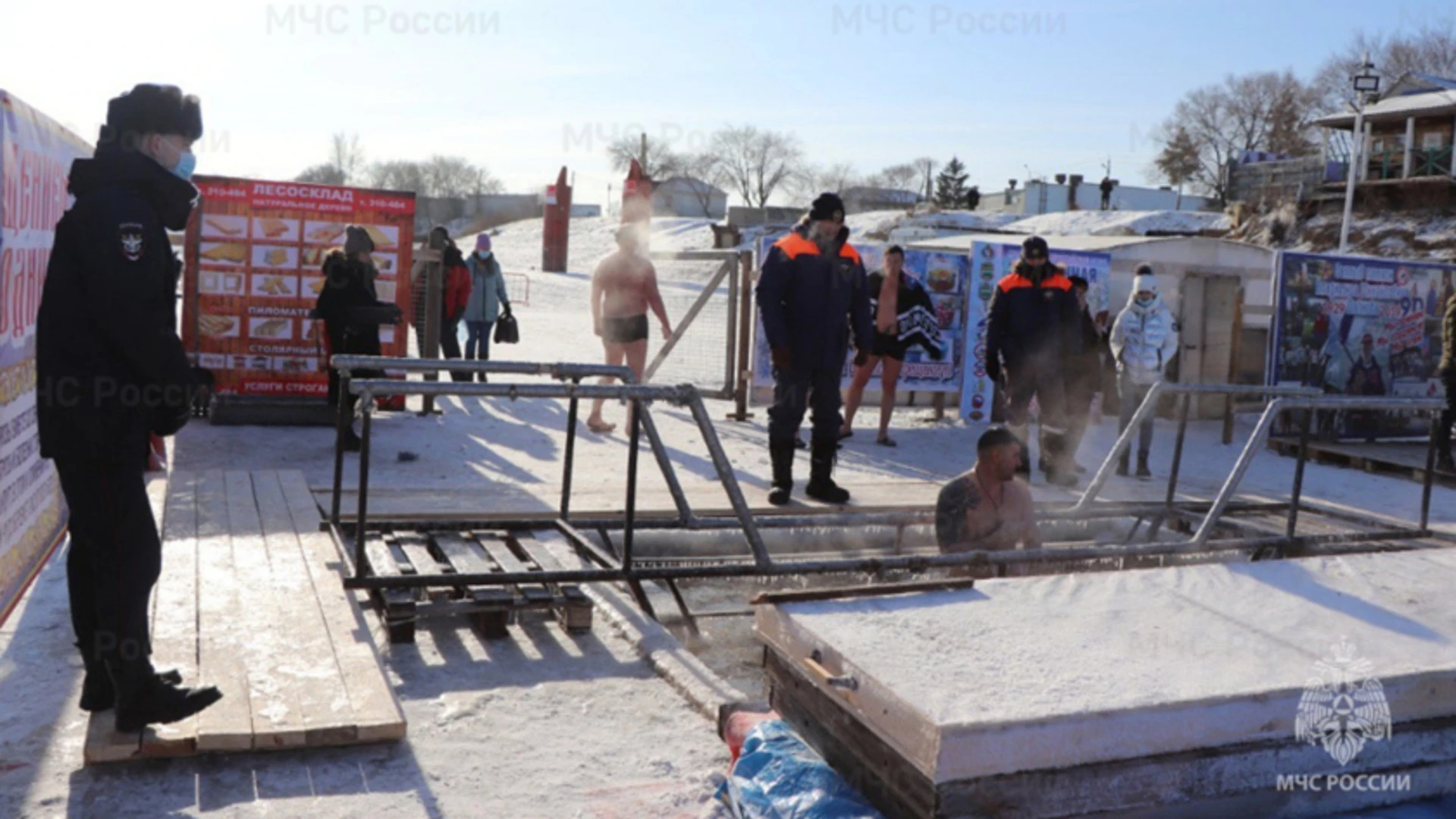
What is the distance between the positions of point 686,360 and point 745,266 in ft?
18.4

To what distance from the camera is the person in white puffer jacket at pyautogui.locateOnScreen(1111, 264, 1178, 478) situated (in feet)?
31.8

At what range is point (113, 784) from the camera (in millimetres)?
3318

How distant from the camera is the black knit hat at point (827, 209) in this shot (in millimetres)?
7613

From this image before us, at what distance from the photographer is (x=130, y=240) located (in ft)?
11.0

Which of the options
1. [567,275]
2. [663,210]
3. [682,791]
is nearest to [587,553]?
[682,791]

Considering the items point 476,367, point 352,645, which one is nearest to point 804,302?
point 476,367

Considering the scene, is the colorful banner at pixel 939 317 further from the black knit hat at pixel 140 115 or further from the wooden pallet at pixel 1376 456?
the black knit hat at pixel 140 115

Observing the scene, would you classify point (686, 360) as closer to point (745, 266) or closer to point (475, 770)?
point (745, 266)

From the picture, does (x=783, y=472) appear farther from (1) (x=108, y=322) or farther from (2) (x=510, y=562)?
(1) (x=108, y=322)

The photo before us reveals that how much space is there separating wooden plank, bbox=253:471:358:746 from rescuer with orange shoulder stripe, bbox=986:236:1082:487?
4.97 metres

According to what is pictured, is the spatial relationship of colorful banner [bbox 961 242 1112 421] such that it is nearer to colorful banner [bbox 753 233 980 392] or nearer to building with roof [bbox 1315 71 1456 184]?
colorful banner [bbox 753 233 980 392]

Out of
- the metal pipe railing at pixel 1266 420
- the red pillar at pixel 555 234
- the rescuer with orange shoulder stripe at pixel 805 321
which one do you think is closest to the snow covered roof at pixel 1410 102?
the red pillar at pixel 555 234

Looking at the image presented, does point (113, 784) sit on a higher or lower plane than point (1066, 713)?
lower

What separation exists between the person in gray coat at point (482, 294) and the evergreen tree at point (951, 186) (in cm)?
6149
